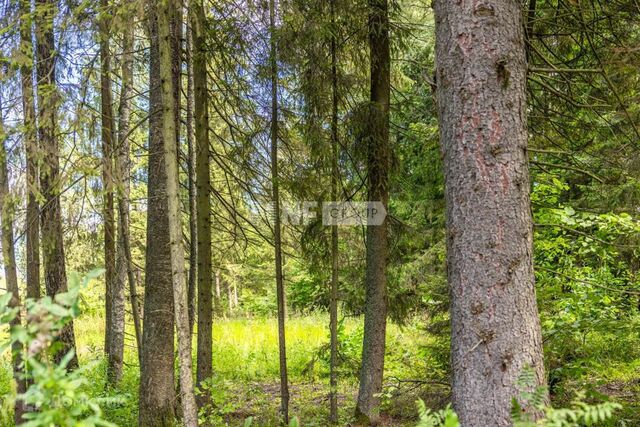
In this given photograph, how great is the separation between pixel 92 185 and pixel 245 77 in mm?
2300

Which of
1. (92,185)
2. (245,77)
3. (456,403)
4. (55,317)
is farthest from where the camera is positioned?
(245,77)

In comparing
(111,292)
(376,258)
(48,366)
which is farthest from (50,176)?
(48,366)

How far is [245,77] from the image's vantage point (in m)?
6.24

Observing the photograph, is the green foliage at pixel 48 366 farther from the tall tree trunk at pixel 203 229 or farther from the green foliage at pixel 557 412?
the tall tree trunk at pixel 203 229

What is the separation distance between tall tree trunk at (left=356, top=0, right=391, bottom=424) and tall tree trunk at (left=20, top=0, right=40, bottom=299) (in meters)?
3.44

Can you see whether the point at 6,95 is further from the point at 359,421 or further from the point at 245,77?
the point at 359,421

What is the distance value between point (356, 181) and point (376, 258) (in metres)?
1.19

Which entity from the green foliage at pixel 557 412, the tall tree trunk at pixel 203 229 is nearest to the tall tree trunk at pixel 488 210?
the green foliage at pixel 557 412

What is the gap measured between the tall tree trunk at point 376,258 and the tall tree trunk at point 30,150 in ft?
11.3

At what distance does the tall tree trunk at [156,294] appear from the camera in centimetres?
530

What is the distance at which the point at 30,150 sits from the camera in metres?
4.50

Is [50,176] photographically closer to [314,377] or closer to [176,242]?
[176,242]

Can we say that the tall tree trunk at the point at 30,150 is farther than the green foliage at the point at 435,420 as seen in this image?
Yes

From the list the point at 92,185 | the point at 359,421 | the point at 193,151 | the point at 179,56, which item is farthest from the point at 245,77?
the point at 359,421
